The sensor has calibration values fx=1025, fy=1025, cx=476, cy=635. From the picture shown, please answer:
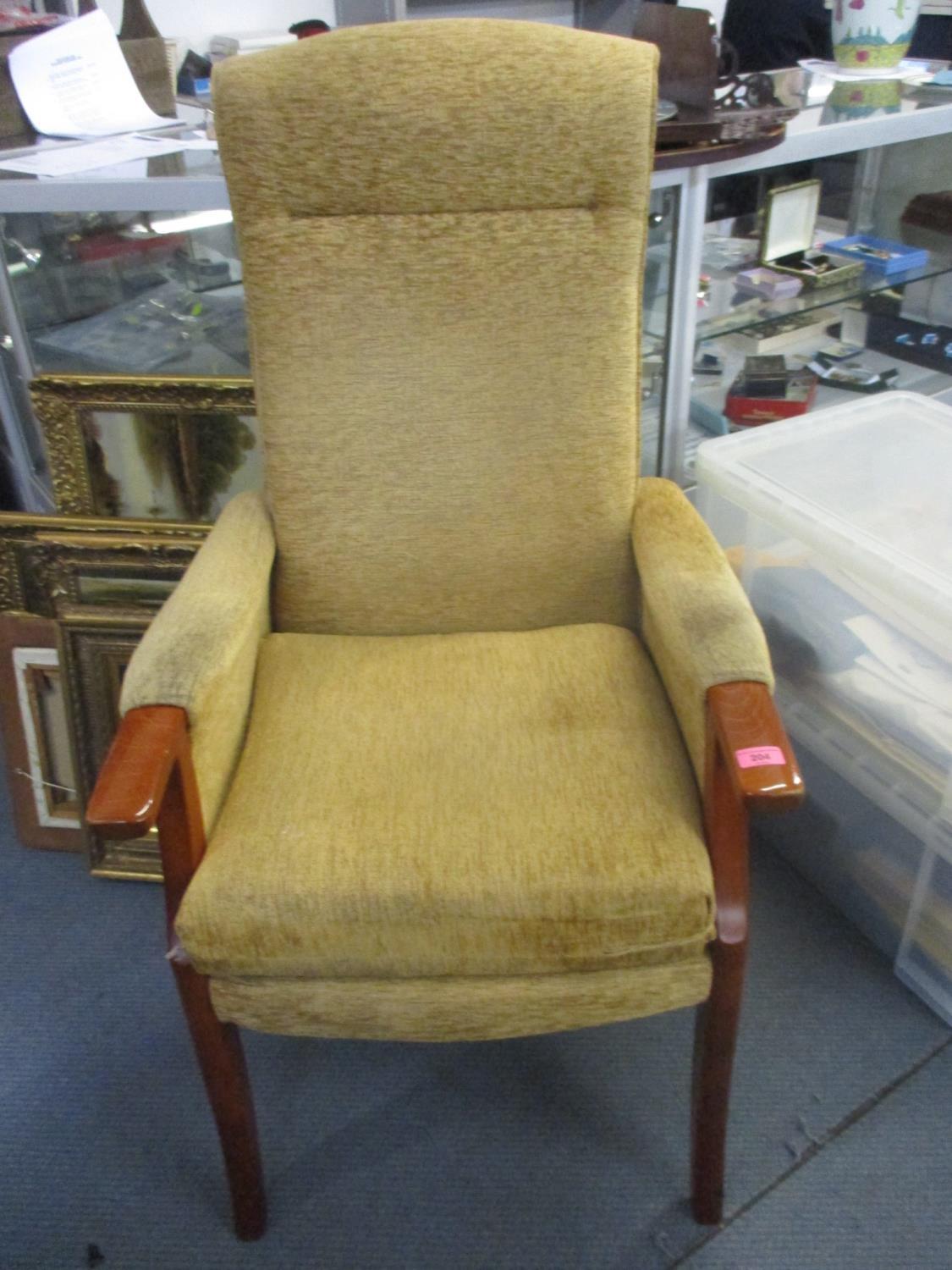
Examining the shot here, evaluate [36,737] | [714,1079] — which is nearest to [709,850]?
[714,1079]

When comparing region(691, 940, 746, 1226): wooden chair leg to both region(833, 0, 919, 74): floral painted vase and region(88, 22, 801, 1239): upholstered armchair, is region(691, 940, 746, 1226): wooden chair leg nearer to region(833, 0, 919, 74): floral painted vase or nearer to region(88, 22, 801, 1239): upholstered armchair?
region(88, 22, 801, 1239): upholstered armchair

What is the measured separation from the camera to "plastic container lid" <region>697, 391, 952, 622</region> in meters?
1.33

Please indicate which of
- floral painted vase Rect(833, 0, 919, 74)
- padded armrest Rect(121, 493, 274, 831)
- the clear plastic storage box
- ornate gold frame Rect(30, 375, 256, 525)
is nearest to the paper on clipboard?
ornate gold frame Rect(30, 375, 256, 525)

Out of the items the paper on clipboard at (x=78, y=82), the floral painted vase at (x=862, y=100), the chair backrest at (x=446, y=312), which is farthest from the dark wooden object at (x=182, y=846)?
the floral painted vase at (x=862, y=100)

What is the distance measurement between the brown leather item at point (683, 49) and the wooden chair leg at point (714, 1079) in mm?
1152

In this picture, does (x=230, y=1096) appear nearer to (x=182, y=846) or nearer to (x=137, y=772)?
(x=182, y=846)

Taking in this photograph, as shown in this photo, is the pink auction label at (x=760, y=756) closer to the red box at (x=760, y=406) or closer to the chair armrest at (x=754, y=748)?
the chair armrest at (x=754, y=748)

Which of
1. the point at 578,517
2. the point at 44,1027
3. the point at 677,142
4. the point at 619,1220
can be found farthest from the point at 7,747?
the point at 677,142

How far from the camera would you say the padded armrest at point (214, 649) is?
0.98m

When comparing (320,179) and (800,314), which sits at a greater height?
(320,179)

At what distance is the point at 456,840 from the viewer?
0.98 metres

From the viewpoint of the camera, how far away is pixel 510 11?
2.52 m

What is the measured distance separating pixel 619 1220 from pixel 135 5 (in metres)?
1.92

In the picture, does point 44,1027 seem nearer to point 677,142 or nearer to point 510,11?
point 677,142
